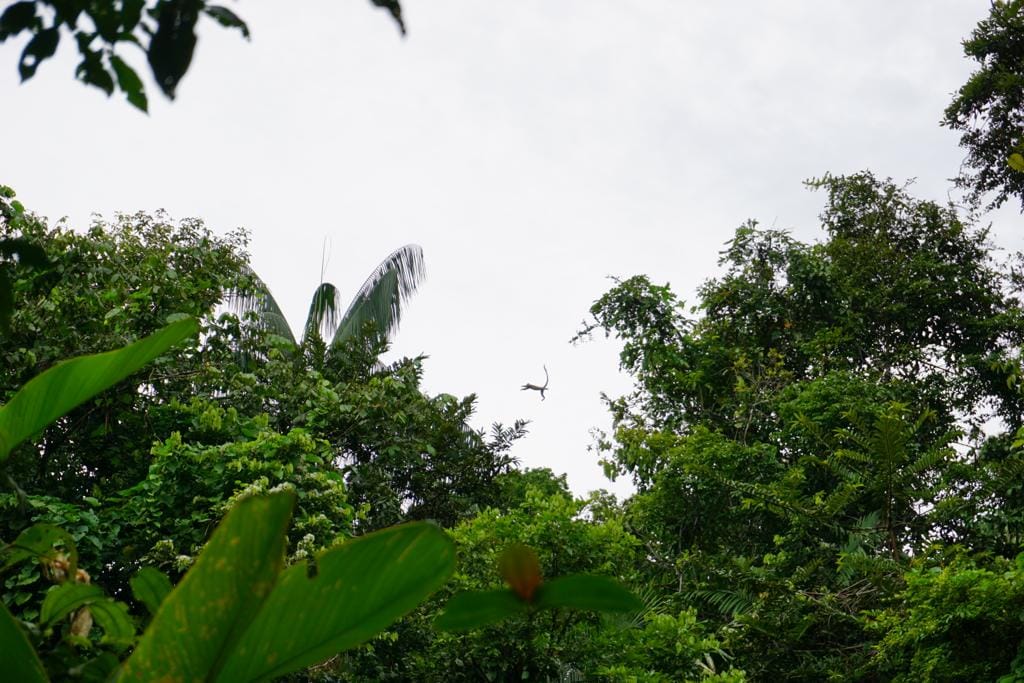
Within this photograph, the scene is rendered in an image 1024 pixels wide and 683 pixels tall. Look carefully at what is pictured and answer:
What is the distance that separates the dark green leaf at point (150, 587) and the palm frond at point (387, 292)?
33.9ft

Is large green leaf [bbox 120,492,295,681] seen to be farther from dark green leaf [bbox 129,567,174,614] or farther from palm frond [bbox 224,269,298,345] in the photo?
palm frond [bbox 224,269,298,345]

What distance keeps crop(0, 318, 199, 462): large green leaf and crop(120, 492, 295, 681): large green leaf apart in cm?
42

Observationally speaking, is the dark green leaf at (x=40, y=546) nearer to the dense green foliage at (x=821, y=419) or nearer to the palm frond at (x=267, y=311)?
the dense green foliage at (x=821, y=419)

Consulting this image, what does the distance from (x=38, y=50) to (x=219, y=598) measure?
529mm

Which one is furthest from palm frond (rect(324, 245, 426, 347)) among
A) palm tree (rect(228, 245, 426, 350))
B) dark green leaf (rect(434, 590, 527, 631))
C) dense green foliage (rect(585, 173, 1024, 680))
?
dark green leaf (rect(434, 590, 527, 631))

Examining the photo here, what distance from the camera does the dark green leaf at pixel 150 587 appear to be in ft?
3.61

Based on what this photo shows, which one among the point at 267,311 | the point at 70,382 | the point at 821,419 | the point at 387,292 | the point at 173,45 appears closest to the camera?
the point at 173,45

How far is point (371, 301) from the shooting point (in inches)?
464

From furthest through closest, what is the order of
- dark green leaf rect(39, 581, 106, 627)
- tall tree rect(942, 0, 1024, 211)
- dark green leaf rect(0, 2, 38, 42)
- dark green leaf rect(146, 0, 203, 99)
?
1. tall tree rect(942, 0, 1024, 211)
2. dark green leaf rect(39, 581, 106, 627)
3. dark green leaf rect(0, 2, 38, 42)
4. dark green leaf rect(146, 0, 203, 99)

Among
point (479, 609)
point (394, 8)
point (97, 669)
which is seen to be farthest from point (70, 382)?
point (479, 609)

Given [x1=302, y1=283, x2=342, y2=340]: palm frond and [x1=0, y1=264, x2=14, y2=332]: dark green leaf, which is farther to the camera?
[x1=302, y1=283, x2=342, y2=340]: palm frond

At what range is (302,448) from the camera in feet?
18.7

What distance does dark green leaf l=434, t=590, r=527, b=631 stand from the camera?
52 cm

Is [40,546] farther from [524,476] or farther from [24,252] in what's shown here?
[524,476]
